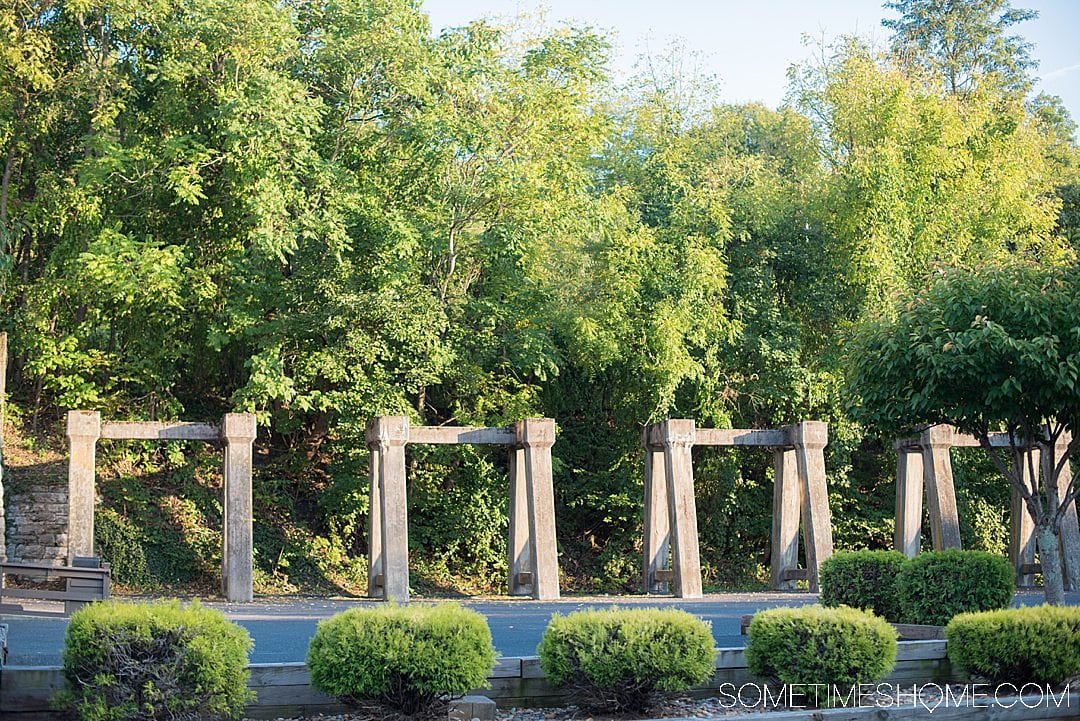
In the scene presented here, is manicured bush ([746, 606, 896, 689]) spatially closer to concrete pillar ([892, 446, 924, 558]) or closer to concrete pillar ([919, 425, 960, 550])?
concrete pillar ([919, 425, 960, 550])

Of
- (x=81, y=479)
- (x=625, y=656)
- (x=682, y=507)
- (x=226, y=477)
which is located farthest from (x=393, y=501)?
(x=625, y=656)

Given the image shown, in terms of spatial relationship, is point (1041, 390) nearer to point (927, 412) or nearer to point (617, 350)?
point (927, 412)

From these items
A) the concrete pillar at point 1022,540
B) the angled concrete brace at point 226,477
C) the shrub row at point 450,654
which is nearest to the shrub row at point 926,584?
the shrub row at point 450,654

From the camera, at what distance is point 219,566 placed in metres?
18.5

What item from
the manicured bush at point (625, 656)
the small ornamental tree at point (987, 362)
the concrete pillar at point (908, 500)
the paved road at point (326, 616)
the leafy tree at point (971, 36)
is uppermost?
the leafy tree at point (971, 36)

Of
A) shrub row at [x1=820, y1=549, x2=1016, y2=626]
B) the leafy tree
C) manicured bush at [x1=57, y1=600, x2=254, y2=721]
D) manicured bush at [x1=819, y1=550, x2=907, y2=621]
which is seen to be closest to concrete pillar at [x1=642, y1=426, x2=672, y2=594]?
manicured bush at [x1=819, y1=550, x2=907, y2=621]

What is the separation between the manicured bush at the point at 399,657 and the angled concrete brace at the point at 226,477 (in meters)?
9.05

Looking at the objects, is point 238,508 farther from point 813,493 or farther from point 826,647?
point 826,647

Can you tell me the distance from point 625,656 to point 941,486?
12487mm

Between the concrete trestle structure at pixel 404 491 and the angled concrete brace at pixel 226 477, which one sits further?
the concrete trestle structure at pixel 404 491

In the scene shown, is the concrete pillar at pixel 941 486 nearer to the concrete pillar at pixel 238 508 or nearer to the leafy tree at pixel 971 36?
the concrete pillar at pixel 238 508

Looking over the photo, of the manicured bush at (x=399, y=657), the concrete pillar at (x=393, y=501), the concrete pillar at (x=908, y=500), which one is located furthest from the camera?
the concrete pillar at (x=908, y=500)

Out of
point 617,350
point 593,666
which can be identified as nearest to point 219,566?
point 617,350

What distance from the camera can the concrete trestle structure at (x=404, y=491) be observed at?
15.8 meters
